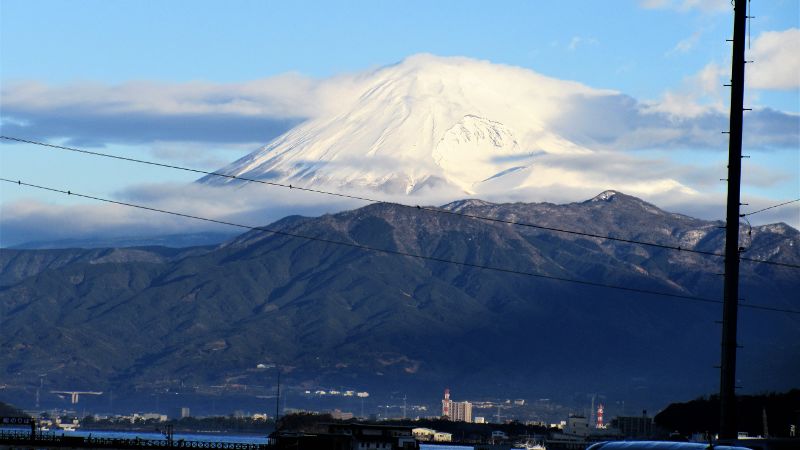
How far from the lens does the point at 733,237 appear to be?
1793 inches

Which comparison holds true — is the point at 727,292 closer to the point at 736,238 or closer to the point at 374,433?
the point at 736,238

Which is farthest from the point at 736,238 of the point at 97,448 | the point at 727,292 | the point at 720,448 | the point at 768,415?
the point at 768,415

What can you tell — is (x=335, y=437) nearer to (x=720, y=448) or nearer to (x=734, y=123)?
(x=734, y=123)

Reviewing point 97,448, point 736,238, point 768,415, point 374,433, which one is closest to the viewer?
point 736,238

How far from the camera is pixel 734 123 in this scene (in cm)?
4641

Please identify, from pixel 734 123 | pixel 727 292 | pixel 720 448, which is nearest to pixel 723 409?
pixel 727 292

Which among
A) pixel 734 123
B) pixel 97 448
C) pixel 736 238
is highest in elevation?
pixel 734 123

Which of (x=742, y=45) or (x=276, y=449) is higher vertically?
(x=742, y=45)

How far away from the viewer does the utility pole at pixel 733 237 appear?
149 ft

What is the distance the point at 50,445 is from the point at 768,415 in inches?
3496

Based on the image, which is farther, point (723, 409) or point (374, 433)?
point (374, 433)

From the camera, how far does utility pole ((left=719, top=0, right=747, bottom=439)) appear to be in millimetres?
45500

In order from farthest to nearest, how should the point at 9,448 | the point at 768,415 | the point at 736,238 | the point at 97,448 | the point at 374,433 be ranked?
the point at 768,415 → the point at 374,433 → the point at 97,448 → the point at 9,448 → the point at 736,238

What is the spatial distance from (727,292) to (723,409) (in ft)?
9.80
